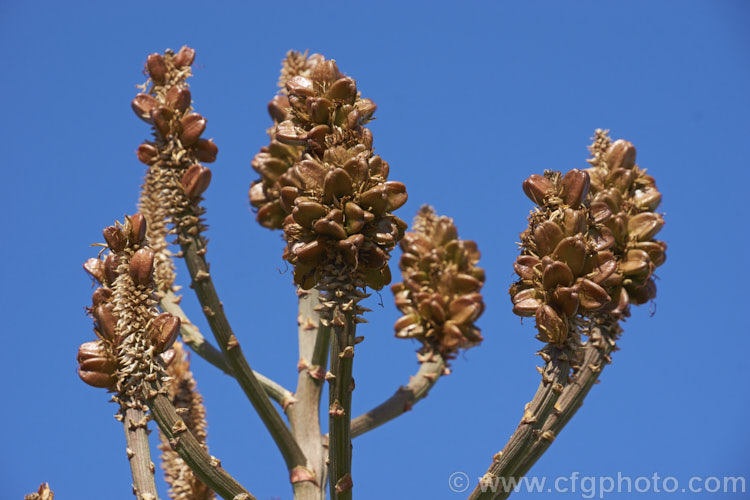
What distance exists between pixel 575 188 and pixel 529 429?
39.9 inches

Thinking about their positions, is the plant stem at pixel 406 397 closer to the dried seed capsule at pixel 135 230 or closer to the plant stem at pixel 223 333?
the plant stem at pixel 223 333

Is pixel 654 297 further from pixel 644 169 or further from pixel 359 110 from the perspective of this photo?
pixel 359 110

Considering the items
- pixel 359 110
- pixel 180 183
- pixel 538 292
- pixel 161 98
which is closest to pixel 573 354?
pixel 538 292

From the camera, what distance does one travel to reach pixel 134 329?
Result: 3.59 m

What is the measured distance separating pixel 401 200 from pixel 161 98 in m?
1.77

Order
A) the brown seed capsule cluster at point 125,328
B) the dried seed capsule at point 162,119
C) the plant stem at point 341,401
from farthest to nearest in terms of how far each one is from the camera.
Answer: the dried seed capsule at point 162,119
the brown seed capsule cluster at point 125,328
the plant stem at point 341,401

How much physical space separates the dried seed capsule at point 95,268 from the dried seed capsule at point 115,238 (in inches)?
6.2

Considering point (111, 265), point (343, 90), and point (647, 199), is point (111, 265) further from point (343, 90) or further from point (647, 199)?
point (647, 199)

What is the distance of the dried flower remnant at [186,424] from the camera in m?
4.64

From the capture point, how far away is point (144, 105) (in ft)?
14.6

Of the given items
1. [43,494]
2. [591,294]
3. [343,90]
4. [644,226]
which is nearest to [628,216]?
[644,226]

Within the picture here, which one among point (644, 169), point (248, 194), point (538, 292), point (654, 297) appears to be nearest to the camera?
point (538, 292)

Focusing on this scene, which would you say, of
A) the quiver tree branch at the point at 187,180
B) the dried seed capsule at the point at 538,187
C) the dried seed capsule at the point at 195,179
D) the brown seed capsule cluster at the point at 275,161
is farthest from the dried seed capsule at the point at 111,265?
the dried seed capsule at the point at 538,187

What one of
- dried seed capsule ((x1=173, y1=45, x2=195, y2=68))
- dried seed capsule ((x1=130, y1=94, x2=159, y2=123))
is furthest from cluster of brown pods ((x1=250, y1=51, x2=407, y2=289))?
dried seed capsule ((x1=173, y1=45, x2=195, y2=68))
